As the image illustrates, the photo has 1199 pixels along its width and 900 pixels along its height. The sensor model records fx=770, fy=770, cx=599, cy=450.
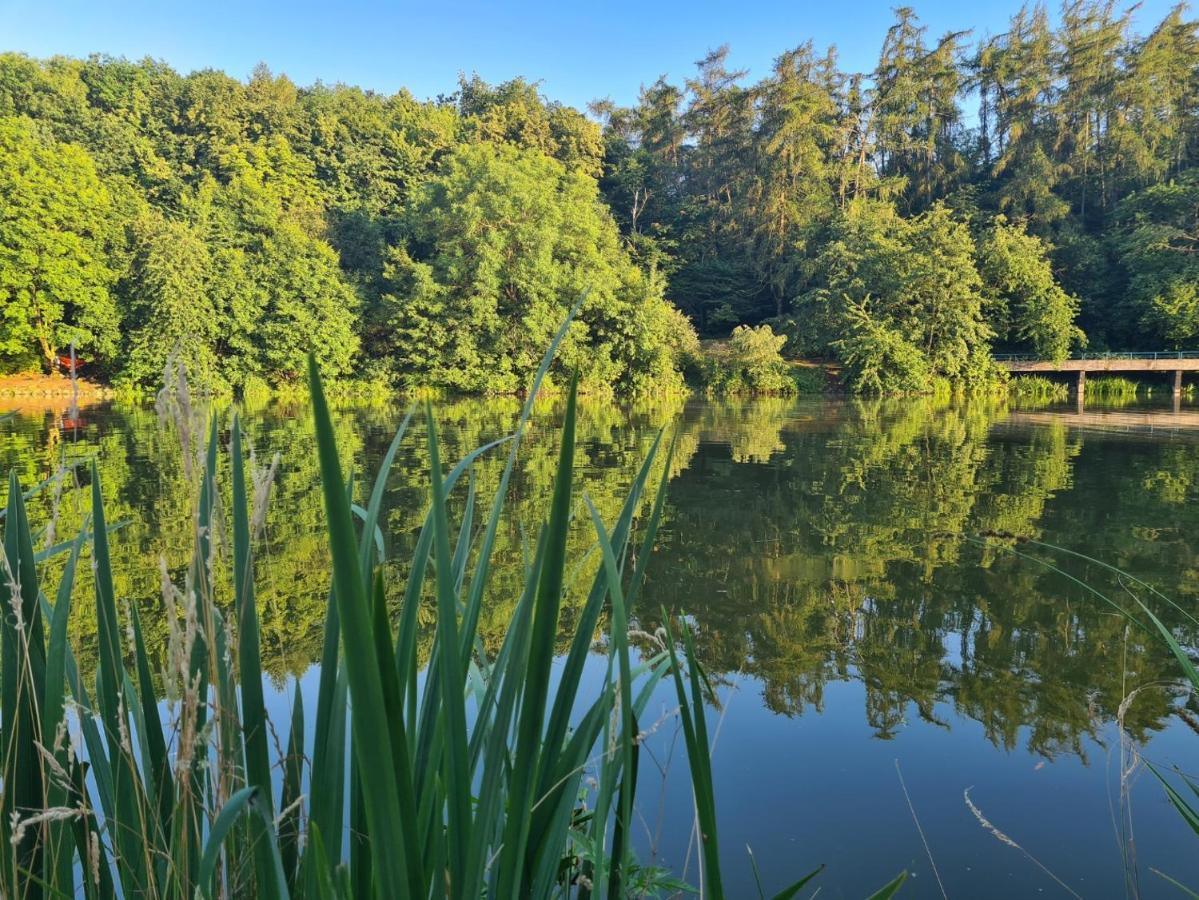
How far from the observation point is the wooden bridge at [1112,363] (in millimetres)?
21172

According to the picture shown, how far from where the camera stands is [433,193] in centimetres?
2384

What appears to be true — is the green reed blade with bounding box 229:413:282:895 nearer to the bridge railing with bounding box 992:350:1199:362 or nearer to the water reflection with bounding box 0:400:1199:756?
the water reflection with bounding box 0:400:1199:756

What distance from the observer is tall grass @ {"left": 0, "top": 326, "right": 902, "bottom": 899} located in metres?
0.48

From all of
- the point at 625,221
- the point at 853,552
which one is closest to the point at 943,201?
the point at 625,221

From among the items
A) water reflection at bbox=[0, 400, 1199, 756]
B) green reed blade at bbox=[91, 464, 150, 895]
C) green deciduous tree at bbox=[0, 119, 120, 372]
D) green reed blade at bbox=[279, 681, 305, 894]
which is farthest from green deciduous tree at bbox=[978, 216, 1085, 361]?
green reed blade at bbox=[91, 464, 150, 895]

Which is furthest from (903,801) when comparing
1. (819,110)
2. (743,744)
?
(819,110)

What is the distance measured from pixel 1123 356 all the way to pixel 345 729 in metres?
27.1

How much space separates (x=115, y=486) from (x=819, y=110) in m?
26.6

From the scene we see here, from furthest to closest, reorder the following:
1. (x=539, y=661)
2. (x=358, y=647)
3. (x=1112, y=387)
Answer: (x=1112, y=387) < (x=539, y=661) < (x=358, y=647)

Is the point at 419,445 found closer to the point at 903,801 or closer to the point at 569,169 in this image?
the point at 903,801

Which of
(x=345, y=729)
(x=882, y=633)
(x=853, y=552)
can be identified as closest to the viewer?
(x=345, y=729)

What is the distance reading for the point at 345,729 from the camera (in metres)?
0.73

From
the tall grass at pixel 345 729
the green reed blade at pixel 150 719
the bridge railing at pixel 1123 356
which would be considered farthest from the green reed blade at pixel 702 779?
the bridge railing at pixel 1123 356

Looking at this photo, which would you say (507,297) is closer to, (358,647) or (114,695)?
(114,695)
